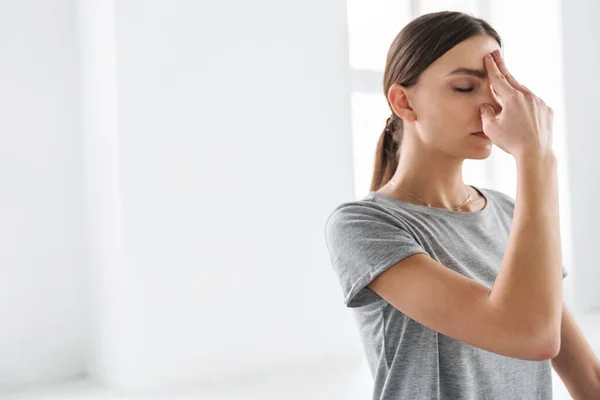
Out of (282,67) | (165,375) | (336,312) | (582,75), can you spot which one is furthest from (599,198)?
(165,375)

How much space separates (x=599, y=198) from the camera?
2451mm

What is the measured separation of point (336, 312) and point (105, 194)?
0.78m

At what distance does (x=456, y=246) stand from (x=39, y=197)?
133 cm

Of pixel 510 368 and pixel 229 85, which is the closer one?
pixel 510 368

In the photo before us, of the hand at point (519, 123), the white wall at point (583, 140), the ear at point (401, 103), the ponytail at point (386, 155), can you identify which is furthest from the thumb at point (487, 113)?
the white wall at point (583, 140)

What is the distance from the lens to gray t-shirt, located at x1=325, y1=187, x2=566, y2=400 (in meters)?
0.79

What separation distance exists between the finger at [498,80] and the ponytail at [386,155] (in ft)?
0.71

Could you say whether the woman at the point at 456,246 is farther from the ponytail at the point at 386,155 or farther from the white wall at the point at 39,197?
the white wall at the point at 39,197

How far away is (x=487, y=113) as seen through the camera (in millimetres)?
841

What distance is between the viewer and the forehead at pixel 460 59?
0.87 metres

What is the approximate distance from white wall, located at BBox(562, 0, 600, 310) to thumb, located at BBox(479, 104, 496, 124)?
170cm

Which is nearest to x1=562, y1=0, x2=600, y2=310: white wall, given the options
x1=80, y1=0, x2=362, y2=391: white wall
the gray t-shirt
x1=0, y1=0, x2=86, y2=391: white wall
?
x1=80, y1=0, x2=362, y2=391: white wall

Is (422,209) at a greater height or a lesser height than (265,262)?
greater

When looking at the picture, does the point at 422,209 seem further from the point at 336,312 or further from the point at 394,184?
the point at 336,312
